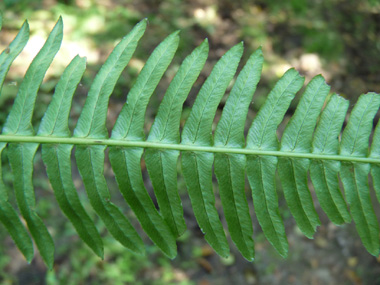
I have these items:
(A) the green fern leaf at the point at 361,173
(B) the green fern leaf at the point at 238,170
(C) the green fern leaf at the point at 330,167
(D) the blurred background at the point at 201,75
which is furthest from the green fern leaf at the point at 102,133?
(D) the blurred background at the point at 201,75

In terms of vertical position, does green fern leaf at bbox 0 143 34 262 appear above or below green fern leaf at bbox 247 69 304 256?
below

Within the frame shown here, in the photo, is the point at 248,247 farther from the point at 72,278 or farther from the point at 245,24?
the point at 245,24

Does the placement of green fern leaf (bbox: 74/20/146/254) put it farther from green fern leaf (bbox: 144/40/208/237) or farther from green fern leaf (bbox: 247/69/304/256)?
green fern leaf (bbox: 247/69/304/256)

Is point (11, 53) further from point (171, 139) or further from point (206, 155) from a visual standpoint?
point (206, 155)

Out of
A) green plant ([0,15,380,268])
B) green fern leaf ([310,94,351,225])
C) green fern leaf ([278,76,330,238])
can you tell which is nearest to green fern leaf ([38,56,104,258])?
green plant ([0,15,380,268])

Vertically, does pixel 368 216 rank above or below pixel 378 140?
below

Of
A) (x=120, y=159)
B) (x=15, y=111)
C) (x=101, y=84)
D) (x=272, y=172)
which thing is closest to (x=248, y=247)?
(x=272, y=172)

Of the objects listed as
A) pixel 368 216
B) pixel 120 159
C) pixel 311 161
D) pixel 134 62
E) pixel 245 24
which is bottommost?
pixel 120 159

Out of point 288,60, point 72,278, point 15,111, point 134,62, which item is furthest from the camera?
point 288,60
